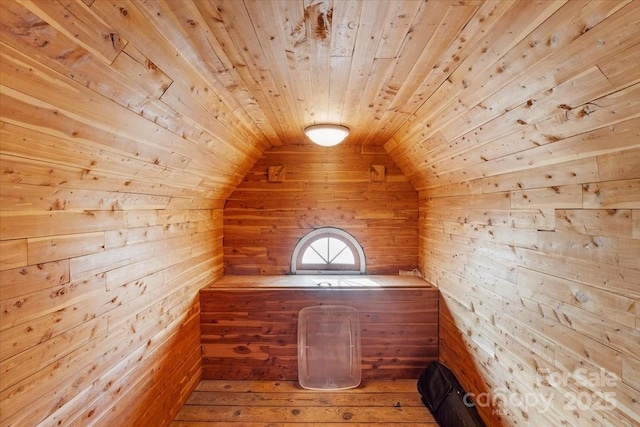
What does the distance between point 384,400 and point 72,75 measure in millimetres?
2982

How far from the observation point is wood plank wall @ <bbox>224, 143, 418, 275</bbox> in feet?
11.2

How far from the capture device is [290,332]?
2.94 meters

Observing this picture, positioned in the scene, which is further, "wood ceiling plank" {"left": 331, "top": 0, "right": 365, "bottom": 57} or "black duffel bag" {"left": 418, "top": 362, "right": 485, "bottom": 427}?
"black duffel bag" {"left": 418, "top": 362, "right": 485, "bottom": 427}

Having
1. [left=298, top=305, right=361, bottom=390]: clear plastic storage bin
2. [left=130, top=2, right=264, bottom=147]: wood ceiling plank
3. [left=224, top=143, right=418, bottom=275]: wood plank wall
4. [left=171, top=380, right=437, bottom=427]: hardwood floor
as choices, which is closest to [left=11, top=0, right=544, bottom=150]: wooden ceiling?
[left=130, top=2, right=264, bottom=147]: wood ceiling plank

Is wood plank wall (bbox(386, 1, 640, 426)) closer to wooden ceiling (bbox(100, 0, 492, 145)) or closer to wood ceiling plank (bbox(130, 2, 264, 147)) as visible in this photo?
wooden ceiling (bbox(100, 0, 492, 145))

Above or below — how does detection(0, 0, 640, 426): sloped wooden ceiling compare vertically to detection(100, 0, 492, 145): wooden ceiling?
below

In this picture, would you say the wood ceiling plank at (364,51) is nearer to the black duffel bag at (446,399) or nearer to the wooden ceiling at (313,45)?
the wooden ceiling at (313,45)

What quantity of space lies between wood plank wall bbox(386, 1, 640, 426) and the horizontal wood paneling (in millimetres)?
627

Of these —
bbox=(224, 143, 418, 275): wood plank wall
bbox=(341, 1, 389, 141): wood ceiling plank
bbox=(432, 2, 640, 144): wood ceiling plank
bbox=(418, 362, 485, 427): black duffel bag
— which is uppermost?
bbox=(341, 1, 389, 141): wood ceiling plank

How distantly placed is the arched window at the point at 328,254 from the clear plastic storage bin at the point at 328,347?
64cm

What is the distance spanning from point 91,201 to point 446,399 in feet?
8.85

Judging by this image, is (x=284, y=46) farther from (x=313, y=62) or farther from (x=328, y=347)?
(x=328, y=347)

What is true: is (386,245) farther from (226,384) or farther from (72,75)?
(72,75)

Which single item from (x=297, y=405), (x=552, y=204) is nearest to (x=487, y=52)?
(x=552, y=204)
